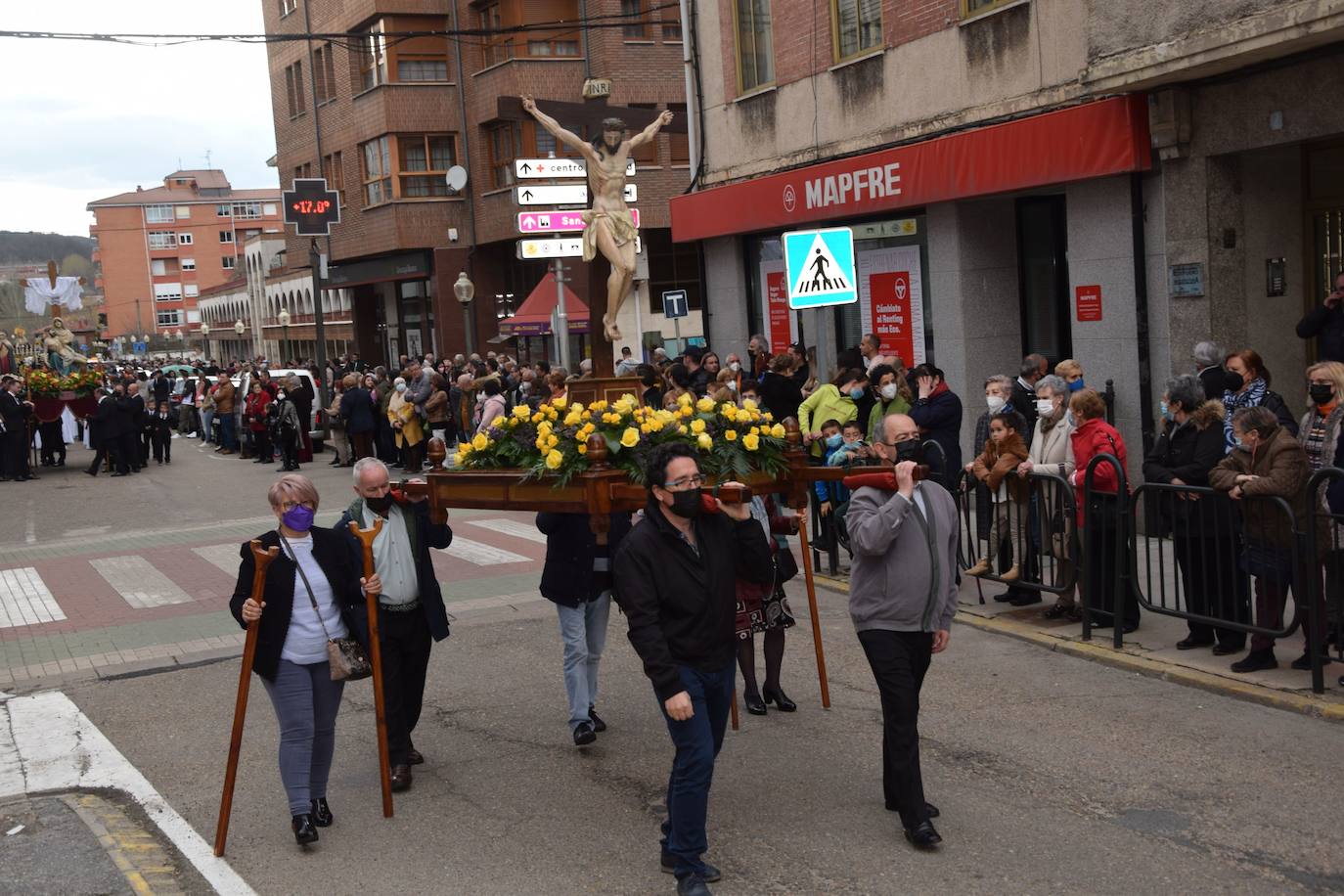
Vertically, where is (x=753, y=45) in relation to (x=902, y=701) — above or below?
above

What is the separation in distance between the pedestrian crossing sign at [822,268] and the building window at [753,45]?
8859 mm

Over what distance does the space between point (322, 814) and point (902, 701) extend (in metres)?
2.93

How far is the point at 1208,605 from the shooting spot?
8992 mm

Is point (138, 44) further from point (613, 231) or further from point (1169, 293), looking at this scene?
point (1169, 293)

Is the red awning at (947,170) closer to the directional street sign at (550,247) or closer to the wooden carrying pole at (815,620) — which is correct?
the directional street sign at (550,247)

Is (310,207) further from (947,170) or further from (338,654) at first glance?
(338,654)

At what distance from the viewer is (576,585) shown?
26.0ft

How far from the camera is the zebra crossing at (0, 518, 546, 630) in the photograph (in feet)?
43.5

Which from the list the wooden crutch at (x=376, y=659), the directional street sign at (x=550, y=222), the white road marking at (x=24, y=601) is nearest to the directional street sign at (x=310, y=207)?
the directional street sign at (x=550, y=222)

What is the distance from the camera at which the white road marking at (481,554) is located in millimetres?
14598

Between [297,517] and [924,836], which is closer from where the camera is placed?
[924,836]

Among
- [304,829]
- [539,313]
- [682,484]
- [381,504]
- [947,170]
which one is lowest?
[304,829]

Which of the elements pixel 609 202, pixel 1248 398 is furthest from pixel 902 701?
pixel 609 202

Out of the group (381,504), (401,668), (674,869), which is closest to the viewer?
(674,869)
